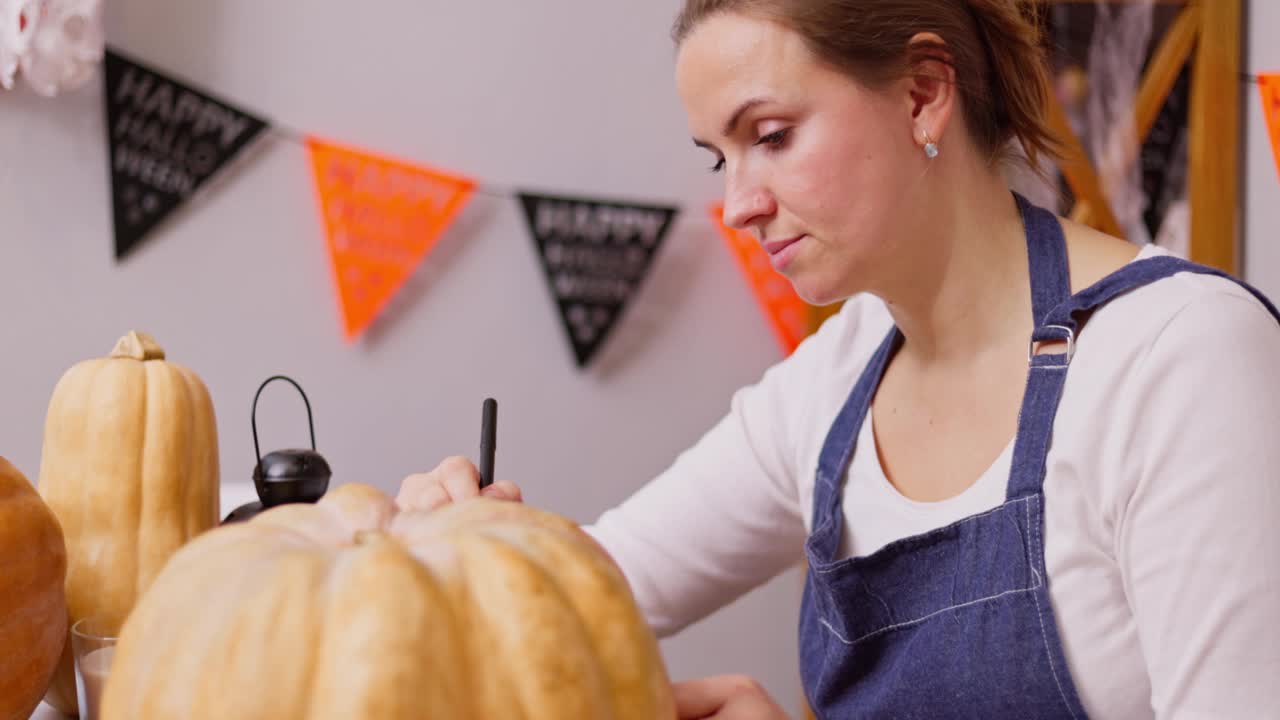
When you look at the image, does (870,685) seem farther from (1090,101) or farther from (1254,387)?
(1090,101)

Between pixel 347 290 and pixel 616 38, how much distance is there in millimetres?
724

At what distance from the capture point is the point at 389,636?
12.1 inches

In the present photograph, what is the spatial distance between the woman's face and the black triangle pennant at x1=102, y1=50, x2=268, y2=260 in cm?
119

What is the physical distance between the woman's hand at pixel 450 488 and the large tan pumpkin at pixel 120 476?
7.3 inches

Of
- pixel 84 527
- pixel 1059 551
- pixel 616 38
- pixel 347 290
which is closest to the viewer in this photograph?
pixel 84 527

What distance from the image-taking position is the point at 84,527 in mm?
744

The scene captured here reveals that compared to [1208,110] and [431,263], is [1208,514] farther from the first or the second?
[1208,110]

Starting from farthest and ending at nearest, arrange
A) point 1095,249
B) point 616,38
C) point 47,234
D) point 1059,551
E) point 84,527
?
point 616,38 → point 47,234 → point 1095,249 → point 1059,551 → point 84,527

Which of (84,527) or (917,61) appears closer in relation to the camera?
(84,527)

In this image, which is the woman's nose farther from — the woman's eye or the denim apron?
the denim apron

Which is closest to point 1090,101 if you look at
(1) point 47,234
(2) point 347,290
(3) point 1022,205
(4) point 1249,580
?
(3) point 1022,205

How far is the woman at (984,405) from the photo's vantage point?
78 centimetres

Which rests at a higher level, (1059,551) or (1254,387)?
(1254,387)

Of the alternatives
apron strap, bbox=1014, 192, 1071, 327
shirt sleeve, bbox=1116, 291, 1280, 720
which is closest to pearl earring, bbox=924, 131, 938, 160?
apron strap, bbox=1014, 192, 1071, 327
